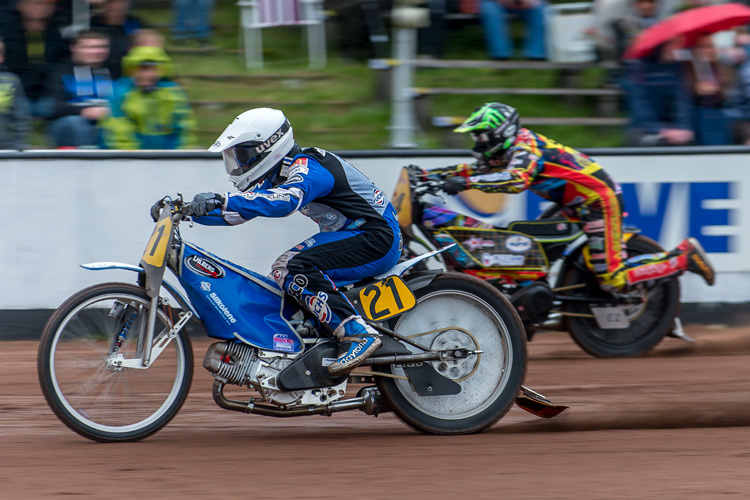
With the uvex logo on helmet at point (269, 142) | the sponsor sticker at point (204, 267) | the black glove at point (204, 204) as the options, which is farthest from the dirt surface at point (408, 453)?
the uvex logo on helmet at point (269, 142)

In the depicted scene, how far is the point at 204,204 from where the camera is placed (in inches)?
193

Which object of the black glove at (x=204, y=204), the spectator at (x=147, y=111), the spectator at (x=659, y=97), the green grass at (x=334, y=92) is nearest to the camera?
the black glove at (x=204, y=204)

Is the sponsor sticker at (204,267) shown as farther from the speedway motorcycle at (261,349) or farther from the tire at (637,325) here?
the tire at (637,325)

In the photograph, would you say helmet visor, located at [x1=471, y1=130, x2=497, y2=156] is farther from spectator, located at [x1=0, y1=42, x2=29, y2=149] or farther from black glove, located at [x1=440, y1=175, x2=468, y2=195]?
spectator, located at [x1=0, y1=42, x2=29, y2=149]

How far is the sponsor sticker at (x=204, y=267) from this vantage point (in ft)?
17.2

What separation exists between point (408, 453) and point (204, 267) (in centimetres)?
149

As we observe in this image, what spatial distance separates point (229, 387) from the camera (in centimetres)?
678

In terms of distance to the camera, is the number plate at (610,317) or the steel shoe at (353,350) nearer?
the steel shoe at (353,350)

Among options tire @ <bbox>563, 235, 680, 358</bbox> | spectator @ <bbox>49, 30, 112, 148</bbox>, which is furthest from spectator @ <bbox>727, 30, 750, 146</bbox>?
spectator @ <bbox>49, 30, 112, 148</bbox>

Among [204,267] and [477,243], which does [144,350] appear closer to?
[204,267]

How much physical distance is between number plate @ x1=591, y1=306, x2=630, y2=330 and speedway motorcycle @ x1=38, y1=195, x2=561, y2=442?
2.31 metres

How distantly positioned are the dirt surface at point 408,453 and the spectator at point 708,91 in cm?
327

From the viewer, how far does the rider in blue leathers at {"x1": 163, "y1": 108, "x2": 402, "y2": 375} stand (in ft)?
16.8

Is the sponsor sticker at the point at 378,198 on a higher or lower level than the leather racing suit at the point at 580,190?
higher
